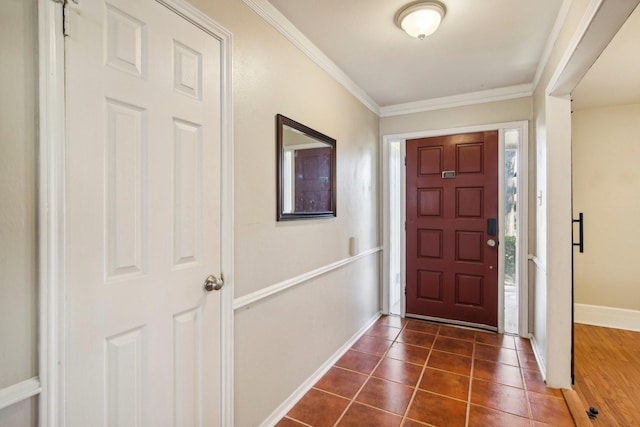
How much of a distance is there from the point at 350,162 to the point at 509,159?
1634 millimetres

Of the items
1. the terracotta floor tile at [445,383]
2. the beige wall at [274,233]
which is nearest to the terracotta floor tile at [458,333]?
the terracotta floor tile at [445,383]

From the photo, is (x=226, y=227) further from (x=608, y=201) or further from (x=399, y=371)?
(x=608, y=201)

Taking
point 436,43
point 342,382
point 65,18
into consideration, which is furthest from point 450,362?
point 65,18

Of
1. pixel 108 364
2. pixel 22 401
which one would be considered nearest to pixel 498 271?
pixel 108 364

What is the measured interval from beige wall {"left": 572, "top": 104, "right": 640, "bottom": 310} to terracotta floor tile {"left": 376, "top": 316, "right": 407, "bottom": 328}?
194 centimetres

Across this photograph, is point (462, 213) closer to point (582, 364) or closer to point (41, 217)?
point (582, 364)

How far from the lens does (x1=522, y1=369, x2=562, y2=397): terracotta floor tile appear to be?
84.3 inches

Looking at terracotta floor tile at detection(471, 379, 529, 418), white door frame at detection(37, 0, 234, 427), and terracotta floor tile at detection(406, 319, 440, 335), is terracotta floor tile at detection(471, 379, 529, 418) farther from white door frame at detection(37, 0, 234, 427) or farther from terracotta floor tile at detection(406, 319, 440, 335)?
white door frame at detection(37, 0, 234, 427)

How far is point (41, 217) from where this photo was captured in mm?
892

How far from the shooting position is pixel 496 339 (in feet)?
9.88

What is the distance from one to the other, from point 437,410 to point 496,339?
55.8 inches

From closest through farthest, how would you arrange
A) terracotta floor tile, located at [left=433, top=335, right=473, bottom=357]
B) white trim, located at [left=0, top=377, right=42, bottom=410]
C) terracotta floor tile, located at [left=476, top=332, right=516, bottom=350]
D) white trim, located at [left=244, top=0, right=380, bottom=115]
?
white trim, located at [left=0, top=377, right=42, bottom=410] < white trim, located at [left=244, top=0, right=380, bottom=115] < terracotta floor tile, located at [left=433, top=335, right=473, bottom=357] < terracotta floor tile, located at [left=476, top=332, right=516, bottom=350]

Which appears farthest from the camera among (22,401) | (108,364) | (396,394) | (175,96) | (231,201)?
(396,394)

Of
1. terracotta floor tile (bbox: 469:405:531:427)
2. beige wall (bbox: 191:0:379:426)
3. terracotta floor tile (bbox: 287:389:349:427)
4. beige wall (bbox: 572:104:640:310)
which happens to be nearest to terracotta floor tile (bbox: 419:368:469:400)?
terracotta floor tile (bbox: 469:405:531:427)
